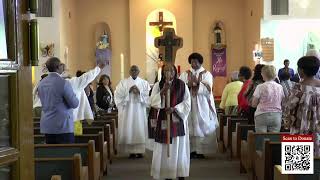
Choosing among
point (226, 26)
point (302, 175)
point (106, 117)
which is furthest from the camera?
point (226, 26)

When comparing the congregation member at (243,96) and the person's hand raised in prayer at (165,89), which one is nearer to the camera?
the person's hand raised in prayer at (165,89)

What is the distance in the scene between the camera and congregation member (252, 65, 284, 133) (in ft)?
24.4

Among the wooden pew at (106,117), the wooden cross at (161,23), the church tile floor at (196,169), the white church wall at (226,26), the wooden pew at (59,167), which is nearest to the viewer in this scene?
the wooden pew at (59,167)

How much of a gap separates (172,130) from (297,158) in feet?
10.3

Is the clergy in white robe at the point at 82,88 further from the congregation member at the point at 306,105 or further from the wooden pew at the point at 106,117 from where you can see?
the congregation member at the point at 306,105

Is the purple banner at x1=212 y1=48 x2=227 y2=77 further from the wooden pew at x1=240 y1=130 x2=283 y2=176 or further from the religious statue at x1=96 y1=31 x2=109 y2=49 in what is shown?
the wooden pew at x1=240 y1=130 x2=283 y2=176

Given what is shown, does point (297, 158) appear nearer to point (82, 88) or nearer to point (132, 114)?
point (82, 88)

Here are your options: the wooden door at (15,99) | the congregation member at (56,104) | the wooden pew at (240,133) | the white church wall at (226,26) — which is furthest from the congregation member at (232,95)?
the wooden door at (15,99)

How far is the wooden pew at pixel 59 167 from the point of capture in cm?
490

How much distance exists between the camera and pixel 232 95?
11.1 meters

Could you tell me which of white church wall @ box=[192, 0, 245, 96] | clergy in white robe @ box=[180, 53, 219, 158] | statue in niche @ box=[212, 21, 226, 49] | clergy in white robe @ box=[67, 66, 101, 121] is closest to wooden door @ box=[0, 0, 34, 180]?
clergy in white robe @ box=[67, 66, 101, 121]

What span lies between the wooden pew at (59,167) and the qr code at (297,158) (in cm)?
184

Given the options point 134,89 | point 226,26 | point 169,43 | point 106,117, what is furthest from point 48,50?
point 169,43

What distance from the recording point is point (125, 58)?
1902 centimetres
